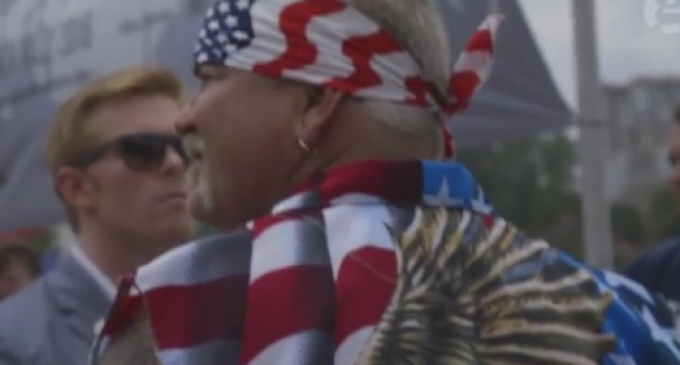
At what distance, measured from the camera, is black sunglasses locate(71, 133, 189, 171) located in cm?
335

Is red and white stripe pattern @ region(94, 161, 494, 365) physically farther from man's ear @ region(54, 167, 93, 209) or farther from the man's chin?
man's ear @ region(54, 167, 93, 209)

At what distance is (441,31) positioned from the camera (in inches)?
78.2

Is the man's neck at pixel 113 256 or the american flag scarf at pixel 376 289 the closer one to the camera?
the american flag scarf at pixel 376 289

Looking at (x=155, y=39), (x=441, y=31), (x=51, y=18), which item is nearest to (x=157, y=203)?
(x=441, y=31)

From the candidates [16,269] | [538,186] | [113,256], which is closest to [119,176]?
[113,256]

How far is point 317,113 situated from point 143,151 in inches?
59.1

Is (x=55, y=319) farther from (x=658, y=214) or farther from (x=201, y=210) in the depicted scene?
(x=658, y=214)

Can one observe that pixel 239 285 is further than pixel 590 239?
Result: No

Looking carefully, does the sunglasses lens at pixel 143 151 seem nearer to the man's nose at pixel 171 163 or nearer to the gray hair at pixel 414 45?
the man's nose at pixel 171 163

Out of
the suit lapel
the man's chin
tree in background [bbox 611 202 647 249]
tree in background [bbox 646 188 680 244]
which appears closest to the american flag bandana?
the man's chin

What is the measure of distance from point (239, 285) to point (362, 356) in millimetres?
145

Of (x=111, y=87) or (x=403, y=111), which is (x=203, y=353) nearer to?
(x=403, y=111)

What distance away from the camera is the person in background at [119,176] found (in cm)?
330

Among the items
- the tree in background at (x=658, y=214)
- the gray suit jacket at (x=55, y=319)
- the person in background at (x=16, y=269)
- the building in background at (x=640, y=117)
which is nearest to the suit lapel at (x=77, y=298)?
the gray suit jacket at (x=55, y=319)
